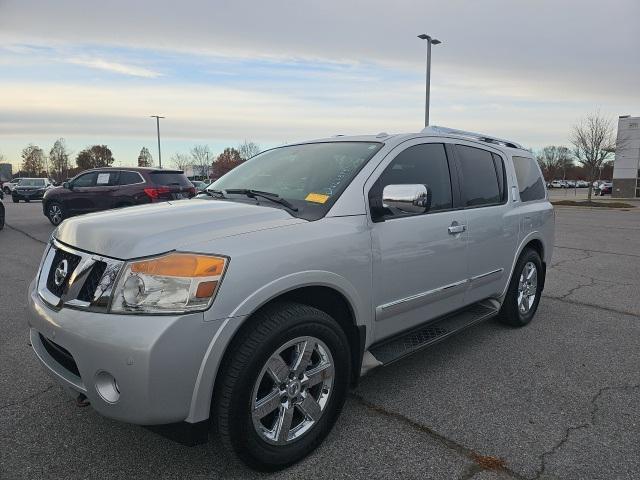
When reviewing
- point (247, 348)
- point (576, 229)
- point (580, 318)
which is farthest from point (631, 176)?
point (247, 348)

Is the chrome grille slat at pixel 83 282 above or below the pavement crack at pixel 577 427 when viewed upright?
above

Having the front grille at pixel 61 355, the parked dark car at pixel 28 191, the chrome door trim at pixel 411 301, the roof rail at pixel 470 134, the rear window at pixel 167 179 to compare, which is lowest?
the parked dark car at pixel 28 191

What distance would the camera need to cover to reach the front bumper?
209 centimetres

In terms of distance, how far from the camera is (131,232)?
94.3 inches

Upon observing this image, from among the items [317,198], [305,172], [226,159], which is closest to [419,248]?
[317,198]

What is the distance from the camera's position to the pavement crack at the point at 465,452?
2.54 metres

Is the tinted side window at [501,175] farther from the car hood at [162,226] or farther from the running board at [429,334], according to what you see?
the car hood at [162,226]

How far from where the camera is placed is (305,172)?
3432 millimetres

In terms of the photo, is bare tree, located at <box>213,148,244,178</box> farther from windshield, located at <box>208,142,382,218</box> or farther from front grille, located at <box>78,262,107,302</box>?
front grille, located at <box>78,262,107,302</box>

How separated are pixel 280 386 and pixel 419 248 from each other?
1.38 m

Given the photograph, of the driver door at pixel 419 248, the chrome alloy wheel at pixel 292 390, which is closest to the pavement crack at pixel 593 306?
the driver door at pixel 419 248

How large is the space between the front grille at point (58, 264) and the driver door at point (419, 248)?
167 cm

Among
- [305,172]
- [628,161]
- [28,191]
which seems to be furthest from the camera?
[628,161]

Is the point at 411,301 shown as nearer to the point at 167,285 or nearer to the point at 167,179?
the point at 167,285
